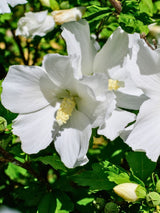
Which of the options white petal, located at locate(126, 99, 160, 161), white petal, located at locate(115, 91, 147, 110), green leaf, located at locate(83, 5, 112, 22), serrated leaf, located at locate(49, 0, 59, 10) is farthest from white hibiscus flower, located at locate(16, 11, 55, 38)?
white petal, located at locate(126, 99, 160, 161)

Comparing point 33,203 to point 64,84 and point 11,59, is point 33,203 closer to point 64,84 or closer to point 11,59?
point 64,84

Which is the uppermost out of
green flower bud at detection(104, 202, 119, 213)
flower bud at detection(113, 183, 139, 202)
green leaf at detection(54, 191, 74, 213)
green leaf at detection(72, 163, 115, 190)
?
flower bud at detection(113, 183, 139, 202)

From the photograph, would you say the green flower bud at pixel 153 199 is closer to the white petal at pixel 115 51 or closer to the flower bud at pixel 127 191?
the flower bud at pixel 127 191

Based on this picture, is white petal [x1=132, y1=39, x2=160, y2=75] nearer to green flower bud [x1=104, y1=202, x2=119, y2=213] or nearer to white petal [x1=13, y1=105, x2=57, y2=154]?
white petal [x1=13, y1=105, x2=57, y2=154]

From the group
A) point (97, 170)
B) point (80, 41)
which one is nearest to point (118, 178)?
point (97, 170)

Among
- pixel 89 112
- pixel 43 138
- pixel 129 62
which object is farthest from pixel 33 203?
pixel 129 62

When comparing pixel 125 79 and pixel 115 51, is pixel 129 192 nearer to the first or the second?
pixel 125 79

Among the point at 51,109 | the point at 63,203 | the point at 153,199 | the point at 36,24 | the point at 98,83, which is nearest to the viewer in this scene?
the point at 98,83
